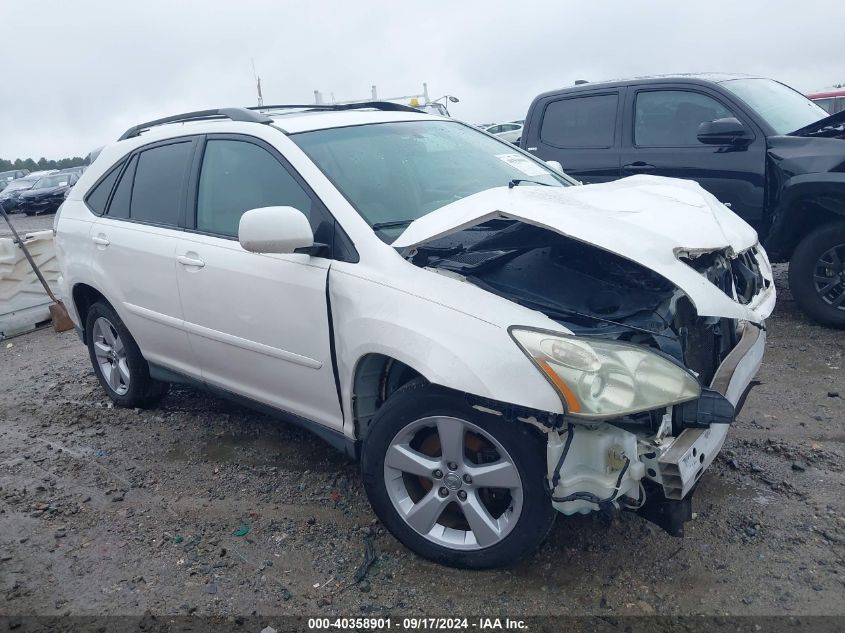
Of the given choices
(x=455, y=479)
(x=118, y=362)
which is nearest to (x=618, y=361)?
(x=455, y=479)

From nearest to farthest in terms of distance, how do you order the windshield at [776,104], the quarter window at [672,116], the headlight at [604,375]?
the headlight at [604,375], the windshield at [776,104], the quarter window at [672,116]

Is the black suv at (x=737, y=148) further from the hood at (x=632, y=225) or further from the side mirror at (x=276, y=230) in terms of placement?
the side mirror at (x=276, y=230)

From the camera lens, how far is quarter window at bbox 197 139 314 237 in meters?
3.40

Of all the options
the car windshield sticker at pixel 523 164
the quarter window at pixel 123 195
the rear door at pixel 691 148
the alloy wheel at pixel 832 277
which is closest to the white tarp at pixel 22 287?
the quarter window at pixel 123 195

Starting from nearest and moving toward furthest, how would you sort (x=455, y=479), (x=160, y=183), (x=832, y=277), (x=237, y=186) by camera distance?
(x=455, y=479) → (x=237, y=186) → (x=160, y=183) → (x=832, y=277)

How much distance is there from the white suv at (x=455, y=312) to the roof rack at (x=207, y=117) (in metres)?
0.02

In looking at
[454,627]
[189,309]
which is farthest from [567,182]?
[454,627]

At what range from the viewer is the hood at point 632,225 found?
8.47 ft

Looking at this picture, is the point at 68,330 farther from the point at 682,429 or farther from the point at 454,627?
the point at 682,429

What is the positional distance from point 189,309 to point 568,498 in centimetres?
224

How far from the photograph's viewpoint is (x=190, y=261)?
12.2 feet

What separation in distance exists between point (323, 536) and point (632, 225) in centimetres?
183

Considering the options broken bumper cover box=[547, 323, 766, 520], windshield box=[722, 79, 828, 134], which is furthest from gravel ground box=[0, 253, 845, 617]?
windshield box=[722, 79, 828, 134]

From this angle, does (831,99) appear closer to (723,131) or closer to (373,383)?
(723,131)
